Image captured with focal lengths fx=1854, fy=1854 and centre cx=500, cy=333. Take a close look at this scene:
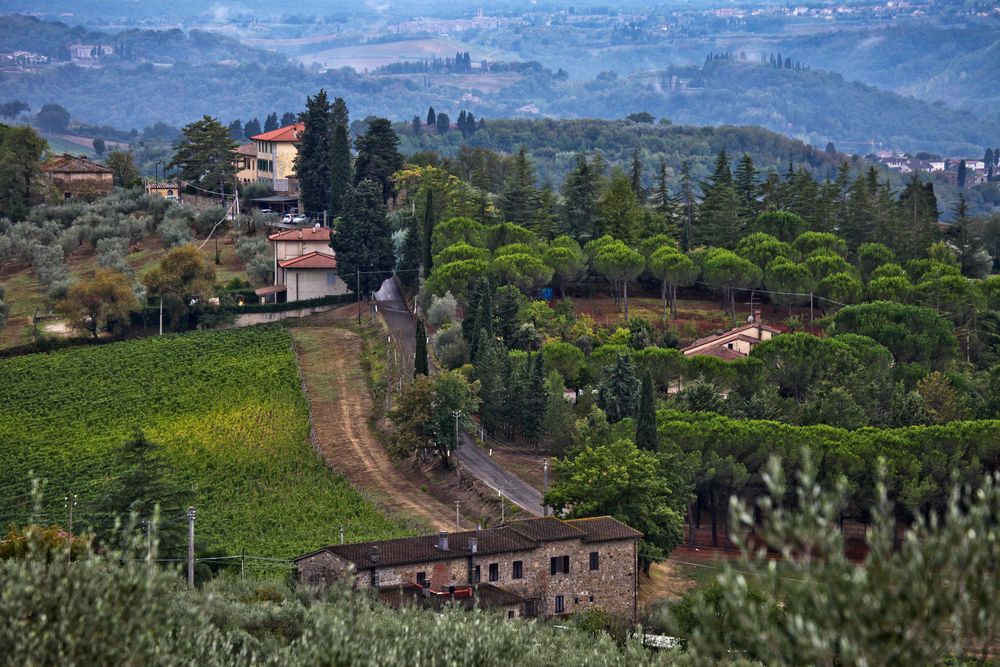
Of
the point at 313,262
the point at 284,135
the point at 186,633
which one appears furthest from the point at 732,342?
the point at 186,633

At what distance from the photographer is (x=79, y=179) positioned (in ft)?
401

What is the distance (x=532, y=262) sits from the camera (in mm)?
90875

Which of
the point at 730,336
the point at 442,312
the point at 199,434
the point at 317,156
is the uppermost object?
the point at 317,156

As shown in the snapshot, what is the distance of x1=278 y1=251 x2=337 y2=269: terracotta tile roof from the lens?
9350 centimetres

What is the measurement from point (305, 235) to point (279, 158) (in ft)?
80.5

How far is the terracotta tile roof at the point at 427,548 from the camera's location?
49375 millimetres

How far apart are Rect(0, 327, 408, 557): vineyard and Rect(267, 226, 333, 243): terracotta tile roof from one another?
731 cm

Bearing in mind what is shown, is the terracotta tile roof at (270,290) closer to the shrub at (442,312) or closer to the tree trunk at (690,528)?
the shrub at (442,312)

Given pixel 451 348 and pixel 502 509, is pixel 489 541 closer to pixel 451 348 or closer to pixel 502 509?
pixel 502 509

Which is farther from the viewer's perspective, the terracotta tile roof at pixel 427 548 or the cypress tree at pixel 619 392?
the cypress tree at pixel 619 392

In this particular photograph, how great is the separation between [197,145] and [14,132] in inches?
492

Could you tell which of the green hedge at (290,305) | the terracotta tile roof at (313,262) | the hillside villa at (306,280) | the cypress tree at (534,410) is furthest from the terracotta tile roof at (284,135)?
the cypress tree at (534,410)

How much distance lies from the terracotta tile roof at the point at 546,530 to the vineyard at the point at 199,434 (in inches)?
279

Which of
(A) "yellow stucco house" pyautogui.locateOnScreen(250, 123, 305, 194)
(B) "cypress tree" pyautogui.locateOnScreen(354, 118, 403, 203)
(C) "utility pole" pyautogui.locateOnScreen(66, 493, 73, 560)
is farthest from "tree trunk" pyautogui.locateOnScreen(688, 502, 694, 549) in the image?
(A) "yellow stucco house" pyautogui.locateOnScreen(250, 123, 305, 194)
